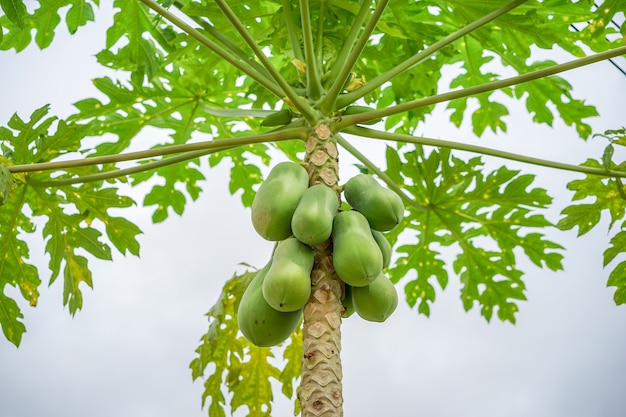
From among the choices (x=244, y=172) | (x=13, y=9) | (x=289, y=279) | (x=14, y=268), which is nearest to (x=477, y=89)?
(x=289, y=279)

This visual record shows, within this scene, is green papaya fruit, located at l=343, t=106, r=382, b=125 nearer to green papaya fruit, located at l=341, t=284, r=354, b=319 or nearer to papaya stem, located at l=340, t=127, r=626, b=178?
papaya stem, located at l=340, t=127, r=626, b=178

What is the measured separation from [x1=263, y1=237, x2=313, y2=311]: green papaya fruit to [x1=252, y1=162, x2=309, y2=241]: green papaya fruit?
0.07 meters

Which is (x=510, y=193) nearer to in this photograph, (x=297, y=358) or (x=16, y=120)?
(x=297, y=358)

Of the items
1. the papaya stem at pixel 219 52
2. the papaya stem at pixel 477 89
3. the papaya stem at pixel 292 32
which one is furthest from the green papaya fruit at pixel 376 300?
the papaya stem at pixel 292 32

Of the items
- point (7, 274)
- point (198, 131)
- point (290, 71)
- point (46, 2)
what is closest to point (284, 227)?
point (290, 71)

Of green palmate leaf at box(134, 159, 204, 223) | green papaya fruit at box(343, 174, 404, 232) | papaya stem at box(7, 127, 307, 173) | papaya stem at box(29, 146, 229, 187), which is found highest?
green palmate leaf at box(134, 159, 204, 223)

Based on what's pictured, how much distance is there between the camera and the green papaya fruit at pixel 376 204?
6.79 ft

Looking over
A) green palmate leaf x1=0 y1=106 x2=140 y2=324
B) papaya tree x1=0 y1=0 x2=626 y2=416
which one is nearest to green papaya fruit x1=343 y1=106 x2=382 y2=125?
Answer: papaya tree x1=0 y1=0 x2=626 y2=416

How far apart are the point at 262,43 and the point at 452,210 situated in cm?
128

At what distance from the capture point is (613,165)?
2992mm

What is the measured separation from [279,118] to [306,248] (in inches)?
25.0

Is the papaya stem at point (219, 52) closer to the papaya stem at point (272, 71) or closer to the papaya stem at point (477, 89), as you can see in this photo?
the papaya stem at point (272, 71)

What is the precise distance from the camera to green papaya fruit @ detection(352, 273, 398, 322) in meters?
1.95

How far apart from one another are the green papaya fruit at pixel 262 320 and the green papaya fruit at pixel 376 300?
0.19m
